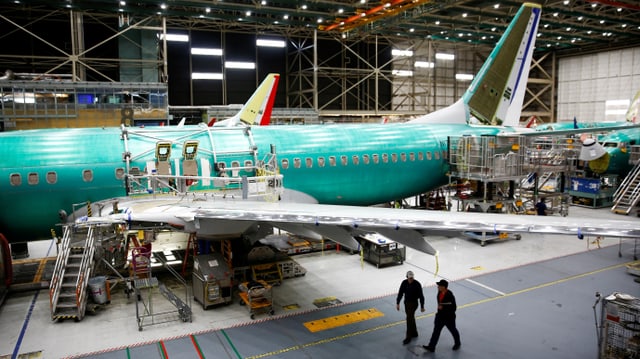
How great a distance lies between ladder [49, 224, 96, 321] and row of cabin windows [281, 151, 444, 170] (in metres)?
6.83

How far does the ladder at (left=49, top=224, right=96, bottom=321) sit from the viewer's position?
41.2 feet

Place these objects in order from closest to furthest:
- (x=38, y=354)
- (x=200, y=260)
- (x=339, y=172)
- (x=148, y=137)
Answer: (x=38, y=354)
(x=200, y=260)
(x=148, y=137)
(x=339, y=172)

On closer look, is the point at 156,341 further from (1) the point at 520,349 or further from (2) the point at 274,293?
(1) the point at 520,349

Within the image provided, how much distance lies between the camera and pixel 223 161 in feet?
51.5

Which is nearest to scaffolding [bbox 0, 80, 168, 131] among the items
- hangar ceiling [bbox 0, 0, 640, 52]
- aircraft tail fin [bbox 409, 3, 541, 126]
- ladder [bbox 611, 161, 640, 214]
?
hangar ceiling [bbox 0, 0, 640, 52]

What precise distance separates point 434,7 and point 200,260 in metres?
30.2

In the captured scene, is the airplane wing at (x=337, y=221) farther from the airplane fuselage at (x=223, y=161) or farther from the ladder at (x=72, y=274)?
the airplane fuselage at (x=223, y=161)

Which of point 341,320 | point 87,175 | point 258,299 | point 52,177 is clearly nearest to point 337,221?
point 341,320

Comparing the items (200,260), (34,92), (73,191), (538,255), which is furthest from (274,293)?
(34,92)

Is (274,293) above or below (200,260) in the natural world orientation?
below

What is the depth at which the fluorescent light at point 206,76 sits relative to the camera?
156 feet

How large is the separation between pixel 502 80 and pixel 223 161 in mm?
15316

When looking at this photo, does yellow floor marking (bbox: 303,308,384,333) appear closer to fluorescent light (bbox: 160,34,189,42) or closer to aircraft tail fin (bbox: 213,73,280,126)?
aircraft tail fin (bbox: 213,73,280,126)

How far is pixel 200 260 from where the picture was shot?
13914 millimetres
